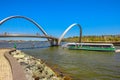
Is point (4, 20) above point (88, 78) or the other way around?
above

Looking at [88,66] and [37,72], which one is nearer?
[37,72]

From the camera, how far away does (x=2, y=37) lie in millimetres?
69250

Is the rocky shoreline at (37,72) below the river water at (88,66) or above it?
above

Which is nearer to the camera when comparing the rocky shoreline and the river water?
the rocky shoreline

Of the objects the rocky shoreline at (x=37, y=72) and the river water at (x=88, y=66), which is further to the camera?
the river water at (x=88, y=66)

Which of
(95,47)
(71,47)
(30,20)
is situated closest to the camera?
(95,47)

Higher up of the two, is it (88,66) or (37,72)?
(37,72)

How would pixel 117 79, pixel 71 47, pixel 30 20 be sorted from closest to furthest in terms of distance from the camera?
pixel 117 79 → pixel 71 47 → pixel 30 20

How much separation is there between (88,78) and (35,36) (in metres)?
65.5

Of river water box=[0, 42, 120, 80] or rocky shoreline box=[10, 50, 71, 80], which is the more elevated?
rocky shoreline box=[10, 50, 71, 80]

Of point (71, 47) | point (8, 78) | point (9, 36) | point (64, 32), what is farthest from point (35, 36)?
point (8, 78)

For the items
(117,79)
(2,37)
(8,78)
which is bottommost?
(117,79)

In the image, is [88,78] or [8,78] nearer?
[8,78]

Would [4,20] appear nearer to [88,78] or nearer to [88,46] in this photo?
[88,46]
